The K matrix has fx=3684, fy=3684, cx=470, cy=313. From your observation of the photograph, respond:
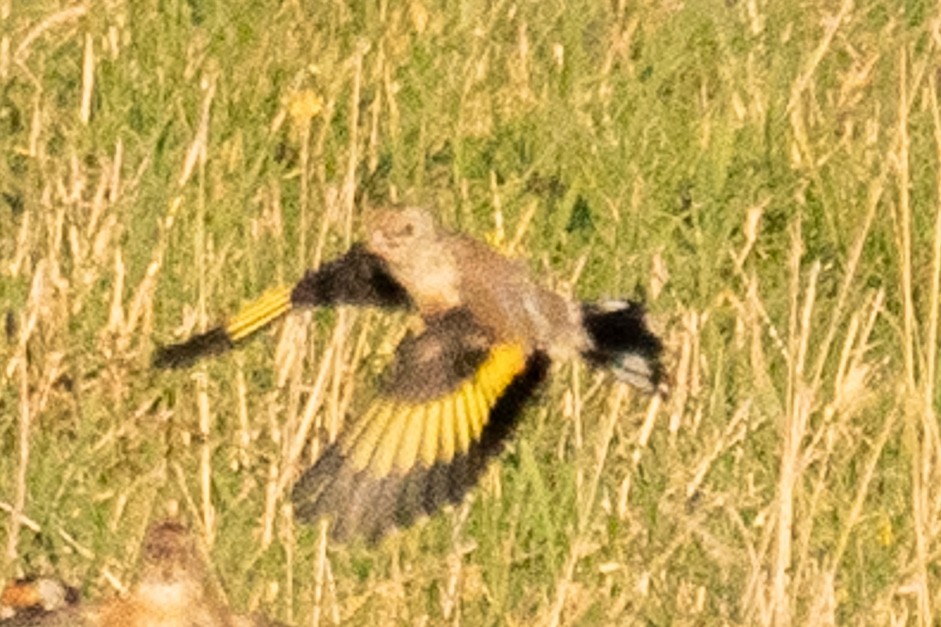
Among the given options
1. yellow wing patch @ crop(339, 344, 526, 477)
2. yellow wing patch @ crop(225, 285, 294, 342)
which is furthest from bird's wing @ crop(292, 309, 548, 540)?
yellow wing patch @ crop(225, 285, 294, 342)

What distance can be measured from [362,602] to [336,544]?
137 millimetres

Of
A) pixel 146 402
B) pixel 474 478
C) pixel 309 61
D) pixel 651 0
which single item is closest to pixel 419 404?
pixel 474 478

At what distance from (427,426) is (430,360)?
0.11m

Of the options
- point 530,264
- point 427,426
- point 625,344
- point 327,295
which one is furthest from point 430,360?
point 530,264

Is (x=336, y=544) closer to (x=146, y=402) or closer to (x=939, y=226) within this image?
(x=146, y=402)

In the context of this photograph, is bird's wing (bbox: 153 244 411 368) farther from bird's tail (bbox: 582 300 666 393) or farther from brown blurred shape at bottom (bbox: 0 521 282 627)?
brown blurred shape at bottom (bbox: 0 521 282 627)

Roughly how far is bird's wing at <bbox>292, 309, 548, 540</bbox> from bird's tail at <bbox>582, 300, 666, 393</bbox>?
177mm

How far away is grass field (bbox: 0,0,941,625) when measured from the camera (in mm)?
5449

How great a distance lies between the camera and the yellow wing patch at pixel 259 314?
594cm

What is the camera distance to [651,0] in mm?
Answer: 7992

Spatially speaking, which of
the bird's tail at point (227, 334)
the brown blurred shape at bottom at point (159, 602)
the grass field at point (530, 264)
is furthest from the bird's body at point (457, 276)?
the brown blurred shape at bottom at point (159, 602)

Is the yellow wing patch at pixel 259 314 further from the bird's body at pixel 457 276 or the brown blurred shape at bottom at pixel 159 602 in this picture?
the brown blurred shape at bottom at pixel 159 602

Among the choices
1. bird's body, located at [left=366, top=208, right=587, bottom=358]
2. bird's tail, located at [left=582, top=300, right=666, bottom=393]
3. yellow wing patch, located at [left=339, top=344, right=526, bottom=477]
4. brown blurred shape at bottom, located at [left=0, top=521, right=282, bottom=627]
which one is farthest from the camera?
bird's tail, located at [left=582, top=300, right=666, bottom=393]

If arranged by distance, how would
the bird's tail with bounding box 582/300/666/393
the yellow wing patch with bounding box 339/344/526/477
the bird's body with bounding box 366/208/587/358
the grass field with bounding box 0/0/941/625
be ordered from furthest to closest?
the bird's tail with bounding box 582/300/666/393 < the bird's body with bounding box 366/208/587/358 < the yellow wing patch with bounding box 339/344/526/477 < the grass field with bounding box 0/0/941/625
